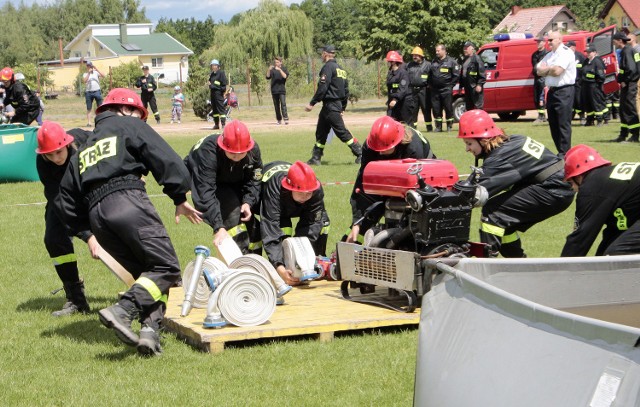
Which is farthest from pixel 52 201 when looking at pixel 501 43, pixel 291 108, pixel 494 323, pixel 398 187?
pixel 291 108

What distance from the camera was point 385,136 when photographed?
25.5ft

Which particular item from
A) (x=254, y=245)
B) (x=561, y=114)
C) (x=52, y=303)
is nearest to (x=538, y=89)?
(x=561, y=114)

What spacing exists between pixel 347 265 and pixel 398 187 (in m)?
0.80

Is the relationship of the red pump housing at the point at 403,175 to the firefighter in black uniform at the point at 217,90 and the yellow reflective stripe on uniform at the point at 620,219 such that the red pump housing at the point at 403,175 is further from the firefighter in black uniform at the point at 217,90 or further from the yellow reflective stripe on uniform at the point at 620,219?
A: the firefighter in black uniform at the point at 217,90

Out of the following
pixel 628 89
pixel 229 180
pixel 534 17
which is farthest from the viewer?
pixel 534 17

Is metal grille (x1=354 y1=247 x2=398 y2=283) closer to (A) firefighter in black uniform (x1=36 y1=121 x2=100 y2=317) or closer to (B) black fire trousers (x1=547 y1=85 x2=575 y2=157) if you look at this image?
(A) firefighter in black uniform (x1=36 y1=121 x2=100 y2=317)

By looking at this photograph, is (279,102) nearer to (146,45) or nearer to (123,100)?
(123,100)

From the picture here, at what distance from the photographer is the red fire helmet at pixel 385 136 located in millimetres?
7762

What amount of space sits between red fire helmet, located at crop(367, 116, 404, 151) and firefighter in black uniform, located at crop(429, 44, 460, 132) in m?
16.0

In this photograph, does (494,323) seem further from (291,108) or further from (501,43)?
(291,108)

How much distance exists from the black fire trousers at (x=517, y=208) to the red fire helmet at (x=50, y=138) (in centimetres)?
339

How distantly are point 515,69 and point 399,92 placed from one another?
6.78 m

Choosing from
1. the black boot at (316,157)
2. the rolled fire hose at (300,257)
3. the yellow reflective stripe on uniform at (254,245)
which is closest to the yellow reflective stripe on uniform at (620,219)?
the rolled fire hose at (300,257)

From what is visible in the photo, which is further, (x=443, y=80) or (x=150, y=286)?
(x=443, y=80)
